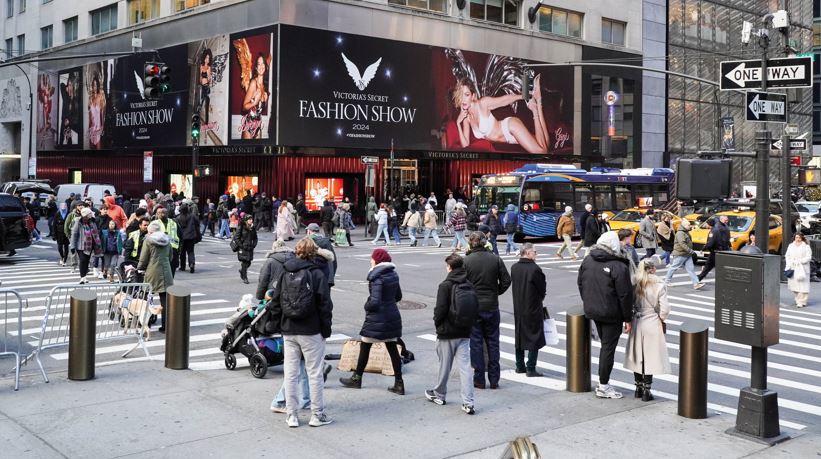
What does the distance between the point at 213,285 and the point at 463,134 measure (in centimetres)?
2798

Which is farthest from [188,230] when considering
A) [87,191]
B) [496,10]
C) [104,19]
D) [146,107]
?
[104,19]

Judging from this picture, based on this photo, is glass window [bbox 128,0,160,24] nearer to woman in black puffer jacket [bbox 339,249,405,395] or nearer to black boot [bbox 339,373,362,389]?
black boot [bbox 339,373,362,389]

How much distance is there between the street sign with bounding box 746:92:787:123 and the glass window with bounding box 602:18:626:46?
44.0 meters

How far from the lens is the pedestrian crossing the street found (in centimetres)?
980

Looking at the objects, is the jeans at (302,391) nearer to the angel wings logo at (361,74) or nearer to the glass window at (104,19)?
the angel wings logo at (361,74)

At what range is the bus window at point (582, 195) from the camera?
3600 centimetres

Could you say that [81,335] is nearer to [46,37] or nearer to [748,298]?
[748,298]

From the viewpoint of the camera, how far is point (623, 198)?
38.1m

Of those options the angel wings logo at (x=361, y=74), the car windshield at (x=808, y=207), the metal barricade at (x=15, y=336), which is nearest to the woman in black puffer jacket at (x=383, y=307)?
the metal barricade at (x=15, y=336)

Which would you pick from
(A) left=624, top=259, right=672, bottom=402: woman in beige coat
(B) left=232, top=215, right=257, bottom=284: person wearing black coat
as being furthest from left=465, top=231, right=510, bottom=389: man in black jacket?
(B) left=232, top=215, right=257, bottom=284: person wearing black coat

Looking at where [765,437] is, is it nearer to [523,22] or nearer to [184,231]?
[184,231]

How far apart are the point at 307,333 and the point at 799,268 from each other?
1383 cm

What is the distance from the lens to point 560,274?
23.4 meters

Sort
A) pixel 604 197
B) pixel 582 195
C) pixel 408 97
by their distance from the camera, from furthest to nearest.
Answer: pixel 408 97 < pixel 604 197 < pixel 582 195
